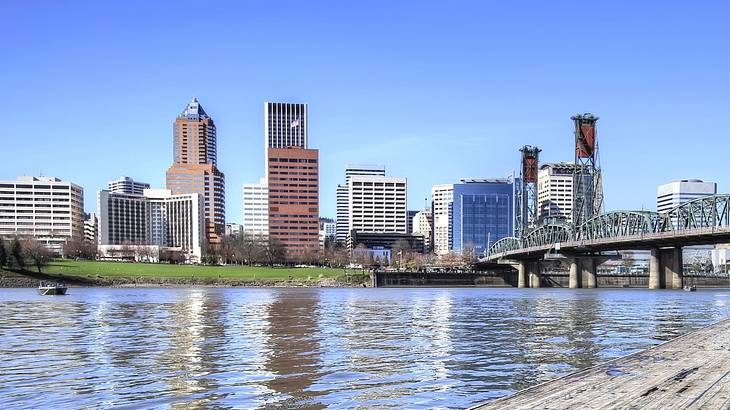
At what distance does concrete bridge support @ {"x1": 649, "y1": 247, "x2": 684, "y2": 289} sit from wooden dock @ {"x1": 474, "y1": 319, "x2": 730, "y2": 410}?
146 m

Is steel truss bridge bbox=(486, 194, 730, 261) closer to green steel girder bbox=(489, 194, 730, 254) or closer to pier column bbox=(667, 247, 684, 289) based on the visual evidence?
green steel girder bbox=(489, 194, 730, 254)

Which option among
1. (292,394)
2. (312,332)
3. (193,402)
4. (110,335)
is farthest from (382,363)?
(110,335)

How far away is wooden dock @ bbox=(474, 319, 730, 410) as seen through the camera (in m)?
17.7

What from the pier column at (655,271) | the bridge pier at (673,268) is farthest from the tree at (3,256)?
the bridge pier at (673,268)

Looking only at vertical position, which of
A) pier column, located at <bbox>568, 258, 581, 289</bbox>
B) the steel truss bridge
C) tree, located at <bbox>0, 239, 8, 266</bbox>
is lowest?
pier column, located at <bbox>568, 258, 581, 289</bbox>

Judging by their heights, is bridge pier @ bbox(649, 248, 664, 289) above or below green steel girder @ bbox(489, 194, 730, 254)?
below

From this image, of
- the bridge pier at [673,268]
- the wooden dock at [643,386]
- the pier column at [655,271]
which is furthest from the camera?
the bridge pier at [673,268]

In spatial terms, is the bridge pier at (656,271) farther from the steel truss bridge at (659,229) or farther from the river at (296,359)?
the river at (296,359)

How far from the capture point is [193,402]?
21484 millimetres

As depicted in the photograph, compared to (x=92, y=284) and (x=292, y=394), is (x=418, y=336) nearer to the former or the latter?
(x=292, y=394)

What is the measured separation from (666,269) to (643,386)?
16098 centimetres

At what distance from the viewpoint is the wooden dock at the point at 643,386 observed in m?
17.7

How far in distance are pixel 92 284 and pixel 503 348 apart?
169m

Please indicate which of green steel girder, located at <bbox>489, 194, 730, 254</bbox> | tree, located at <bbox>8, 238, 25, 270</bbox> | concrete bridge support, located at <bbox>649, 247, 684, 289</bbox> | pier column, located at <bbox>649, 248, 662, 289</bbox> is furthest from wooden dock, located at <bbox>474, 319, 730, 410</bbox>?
tree, located at <bbox>8, 238, 25, 270</bbox>
